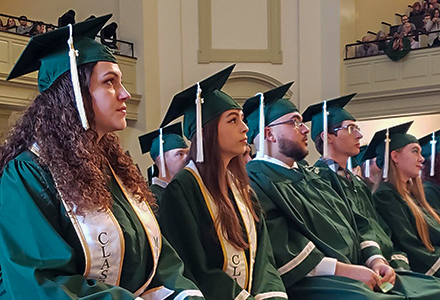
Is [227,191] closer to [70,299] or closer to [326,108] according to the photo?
[70,299]

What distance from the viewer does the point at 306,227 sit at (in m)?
3.72

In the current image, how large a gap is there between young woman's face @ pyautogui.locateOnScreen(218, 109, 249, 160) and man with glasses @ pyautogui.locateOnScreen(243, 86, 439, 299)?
22.2 inches

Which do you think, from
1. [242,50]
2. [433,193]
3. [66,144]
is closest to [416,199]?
[433,193]

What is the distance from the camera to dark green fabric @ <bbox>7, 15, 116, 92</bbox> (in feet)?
7.90

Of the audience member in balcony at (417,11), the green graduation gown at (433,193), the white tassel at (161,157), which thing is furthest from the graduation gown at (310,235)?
the audience member in balcony at (417,11)

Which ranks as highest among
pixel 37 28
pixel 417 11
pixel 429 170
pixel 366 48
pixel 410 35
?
pixel 417 11

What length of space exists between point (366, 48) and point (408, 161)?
7.99 m

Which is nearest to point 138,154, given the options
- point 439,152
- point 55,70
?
point 439,152

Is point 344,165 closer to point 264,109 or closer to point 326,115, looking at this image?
point 326,115

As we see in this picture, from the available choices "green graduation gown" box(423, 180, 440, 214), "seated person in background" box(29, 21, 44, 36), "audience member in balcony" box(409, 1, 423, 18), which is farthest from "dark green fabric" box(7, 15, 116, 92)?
"audience member in balcony" box(409, 1, 423, 18)

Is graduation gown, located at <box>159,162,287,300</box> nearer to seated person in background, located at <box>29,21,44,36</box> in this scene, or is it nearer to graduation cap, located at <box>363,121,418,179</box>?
graduation cap, located at <box>363,121,418,179</box>

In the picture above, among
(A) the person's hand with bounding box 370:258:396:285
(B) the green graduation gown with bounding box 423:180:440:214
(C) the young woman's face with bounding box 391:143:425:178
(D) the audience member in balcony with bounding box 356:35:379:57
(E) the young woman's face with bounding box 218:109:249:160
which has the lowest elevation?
(A) the person's hand with bounding box 370:258:396:285

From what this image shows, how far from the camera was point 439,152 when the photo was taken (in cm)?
591

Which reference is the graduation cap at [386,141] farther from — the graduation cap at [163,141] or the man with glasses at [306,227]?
the graduation cap at [163,141]
